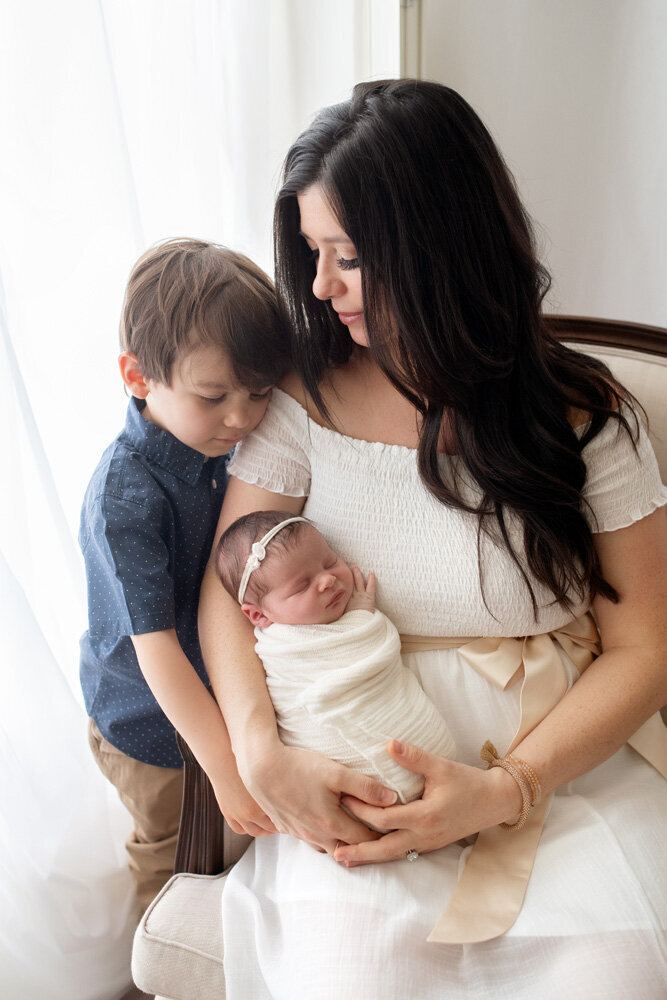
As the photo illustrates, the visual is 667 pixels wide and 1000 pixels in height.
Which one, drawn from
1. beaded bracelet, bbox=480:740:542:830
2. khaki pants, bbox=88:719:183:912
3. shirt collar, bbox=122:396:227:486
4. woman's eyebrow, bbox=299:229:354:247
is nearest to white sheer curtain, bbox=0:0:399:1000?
khaki pants, bbox=88:719:183:912

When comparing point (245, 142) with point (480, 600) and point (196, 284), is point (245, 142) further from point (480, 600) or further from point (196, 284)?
point (480, 600)

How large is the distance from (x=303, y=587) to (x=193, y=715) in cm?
28

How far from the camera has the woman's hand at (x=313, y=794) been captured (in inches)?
42.0

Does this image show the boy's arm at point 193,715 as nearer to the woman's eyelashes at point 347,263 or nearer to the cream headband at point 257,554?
the cream headband at point 257,554

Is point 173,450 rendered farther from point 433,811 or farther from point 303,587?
point 433,811

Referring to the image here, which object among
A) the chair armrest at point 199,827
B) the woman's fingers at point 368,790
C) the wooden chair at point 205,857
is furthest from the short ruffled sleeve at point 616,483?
the chair armrest at point 199,827

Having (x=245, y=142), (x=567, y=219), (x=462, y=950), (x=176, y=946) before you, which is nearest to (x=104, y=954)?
(x=176, y=946)

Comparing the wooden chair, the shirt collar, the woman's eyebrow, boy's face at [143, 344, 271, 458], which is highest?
the woman's eyebrow

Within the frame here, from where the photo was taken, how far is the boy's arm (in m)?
1.20

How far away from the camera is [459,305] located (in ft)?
3.66

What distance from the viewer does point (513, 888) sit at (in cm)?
104

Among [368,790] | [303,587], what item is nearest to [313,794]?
[368,790]

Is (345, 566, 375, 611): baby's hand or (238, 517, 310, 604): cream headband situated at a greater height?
(238, 517, 310, 604): cream headband

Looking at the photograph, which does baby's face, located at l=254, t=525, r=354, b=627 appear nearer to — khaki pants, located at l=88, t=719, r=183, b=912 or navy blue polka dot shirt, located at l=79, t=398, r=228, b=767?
navy blue polka dot shirt, located at l=79, t=398, r=228, b=767
